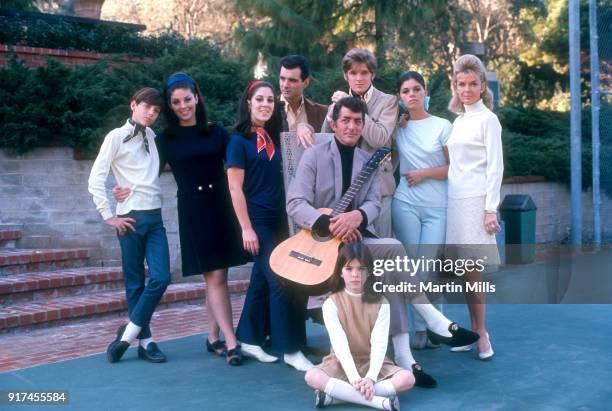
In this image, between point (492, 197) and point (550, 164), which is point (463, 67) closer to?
point (492, 197)

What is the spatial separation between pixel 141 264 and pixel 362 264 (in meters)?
1.72

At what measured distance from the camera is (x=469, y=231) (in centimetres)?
555

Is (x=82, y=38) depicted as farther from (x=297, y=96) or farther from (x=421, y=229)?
(x=421, y=229)

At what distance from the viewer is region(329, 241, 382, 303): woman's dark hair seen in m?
4.90

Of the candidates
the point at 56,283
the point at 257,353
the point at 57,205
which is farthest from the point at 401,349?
the point at 57,205

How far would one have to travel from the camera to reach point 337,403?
4.78 m

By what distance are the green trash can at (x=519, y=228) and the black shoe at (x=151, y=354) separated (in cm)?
625

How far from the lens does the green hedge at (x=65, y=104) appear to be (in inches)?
341

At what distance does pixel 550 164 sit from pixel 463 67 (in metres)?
7.96

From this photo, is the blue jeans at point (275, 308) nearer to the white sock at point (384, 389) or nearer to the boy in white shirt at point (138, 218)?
the boy in white shirt at point (138, 218)

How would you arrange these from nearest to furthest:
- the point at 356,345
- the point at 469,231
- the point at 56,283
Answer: the point at 356,345
the point at 469,231
the point at 56,283

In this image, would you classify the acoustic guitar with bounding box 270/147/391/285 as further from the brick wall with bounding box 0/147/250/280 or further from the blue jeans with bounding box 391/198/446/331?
the brick wall with bounding box 0/147/250/280

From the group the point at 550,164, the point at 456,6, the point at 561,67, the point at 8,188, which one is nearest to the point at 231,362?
the point at 8,188

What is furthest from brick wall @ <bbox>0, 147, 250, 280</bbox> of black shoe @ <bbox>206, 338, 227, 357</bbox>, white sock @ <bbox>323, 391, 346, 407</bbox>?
white sock @ <bbox>323, 391, 346, 407</bbox>
